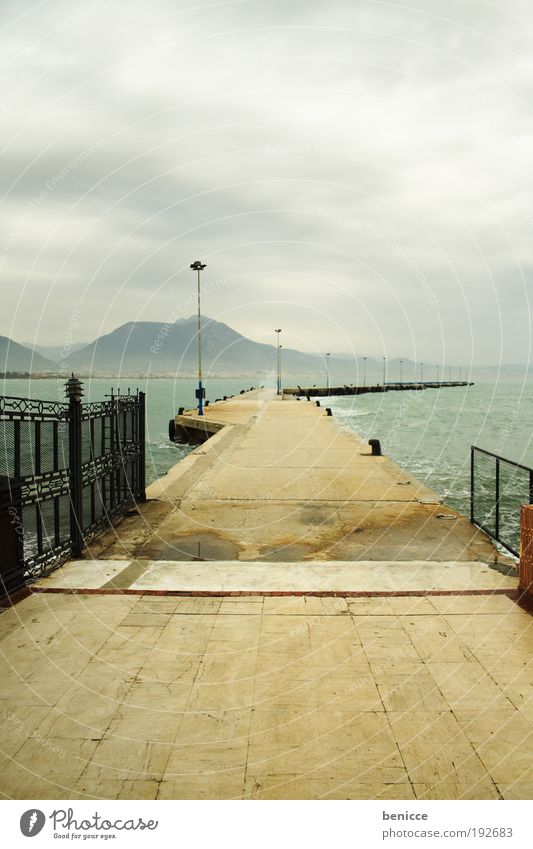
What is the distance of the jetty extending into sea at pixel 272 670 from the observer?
10.7 ft

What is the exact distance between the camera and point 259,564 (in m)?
7.25

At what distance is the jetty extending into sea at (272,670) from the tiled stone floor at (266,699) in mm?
13

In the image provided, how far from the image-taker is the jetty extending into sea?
10.7 feet

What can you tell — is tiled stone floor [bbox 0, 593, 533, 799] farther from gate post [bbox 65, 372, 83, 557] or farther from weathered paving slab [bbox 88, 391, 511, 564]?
weathered paving slab [bbox 88, 391, 511, 564]

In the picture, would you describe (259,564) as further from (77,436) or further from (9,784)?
(9,784)

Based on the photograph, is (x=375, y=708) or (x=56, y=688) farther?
(x=56, y=688)

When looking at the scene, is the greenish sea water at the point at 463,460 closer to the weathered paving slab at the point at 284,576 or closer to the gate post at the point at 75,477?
the weathered paving slab at the point at 284,576

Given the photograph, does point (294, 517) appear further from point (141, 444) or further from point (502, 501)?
point (502, 501)

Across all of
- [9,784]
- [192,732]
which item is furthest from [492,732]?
[9,784]

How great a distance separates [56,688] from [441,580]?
432 centimetres

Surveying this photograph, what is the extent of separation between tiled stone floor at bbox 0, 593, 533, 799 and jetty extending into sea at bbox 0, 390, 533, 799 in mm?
13

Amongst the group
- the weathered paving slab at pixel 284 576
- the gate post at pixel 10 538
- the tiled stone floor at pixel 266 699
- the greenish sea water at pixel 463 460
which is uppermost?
the gate post at pixel 10 538

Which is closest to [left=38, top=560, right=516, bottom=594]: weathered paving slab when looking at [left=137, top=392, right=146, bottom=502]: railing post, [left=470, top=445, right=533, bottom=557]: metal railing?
[left=470, top=445, right=533, bottom=557]: metal railing

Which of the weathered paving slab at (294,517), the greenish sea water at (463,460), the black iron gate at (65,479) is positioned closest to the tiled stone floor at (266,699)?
the black iron gate at (65,479)
